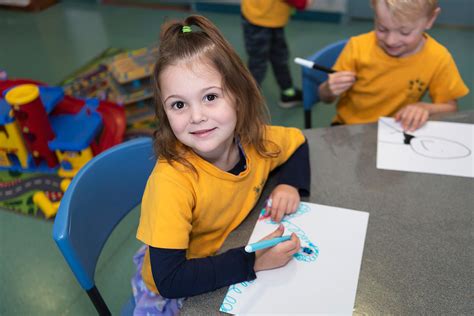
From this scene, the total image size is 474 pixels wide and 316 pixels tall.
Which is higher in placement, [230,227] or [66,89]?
[230,227]

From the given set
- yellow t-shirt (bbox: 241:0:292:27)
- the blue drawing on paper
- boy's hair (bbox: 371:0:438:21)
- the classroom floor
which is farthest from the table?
yellow t-shirt (bbox: 241:0:292:27)

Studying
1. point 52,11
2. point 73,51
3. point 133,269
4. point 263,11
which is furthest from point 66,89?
point 52,11

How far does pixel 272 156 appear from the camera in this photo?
0.86 metres

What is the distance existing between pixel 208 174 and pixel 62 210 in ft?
0.85

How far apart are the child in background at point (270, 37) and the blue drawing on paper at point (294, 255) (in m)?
1.32

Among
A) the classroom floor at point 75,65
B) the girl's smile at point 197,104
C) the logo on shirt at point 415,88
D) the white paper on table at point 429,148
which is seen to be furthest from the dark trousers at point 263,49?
the girl's smile at point 197,104

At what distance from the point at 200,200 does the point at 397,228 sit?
1.12 feet

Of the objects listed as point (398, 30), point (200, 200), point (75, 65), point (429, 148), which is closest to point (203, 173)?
point (200, 200)

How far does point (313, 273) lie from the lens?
0.66m

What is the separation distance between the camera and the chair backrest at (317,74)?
126cm

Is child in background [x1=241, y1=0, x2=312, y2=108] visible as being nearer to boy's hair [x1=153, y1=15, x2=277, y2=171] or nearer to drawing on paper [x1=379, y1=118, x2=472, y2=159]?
drawing on paper [x1=379, y1=118, x2=472, y2=159]

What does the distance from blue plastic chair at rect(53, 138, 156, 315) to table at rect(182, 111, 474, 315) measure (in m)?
0.24

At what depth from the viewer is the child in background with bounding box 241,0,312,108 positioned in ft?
6.26

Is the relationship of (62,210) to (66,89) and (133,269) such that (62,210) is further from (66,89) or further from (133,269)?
(66,89)
